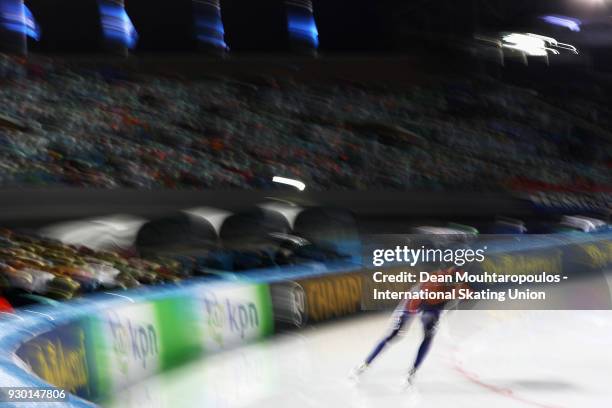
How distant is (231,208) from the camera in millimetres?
7309

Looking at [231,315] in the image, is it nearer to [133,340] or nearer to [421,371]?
[133,340]

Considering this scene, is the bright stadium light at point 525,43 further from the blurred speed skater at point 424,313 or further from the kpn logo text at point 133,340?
the kpn logo text at point 133,340

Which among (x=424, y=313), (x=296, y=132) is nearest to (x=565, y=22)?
(x=296, y=132)

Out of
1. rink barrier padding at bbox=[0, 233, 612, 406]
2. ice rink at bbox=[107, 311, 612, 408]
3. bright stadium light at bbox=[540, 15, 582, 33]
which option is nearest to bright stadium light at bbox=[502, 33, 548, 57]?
bright stadium light at bbox=[540, 15, 582, 33]

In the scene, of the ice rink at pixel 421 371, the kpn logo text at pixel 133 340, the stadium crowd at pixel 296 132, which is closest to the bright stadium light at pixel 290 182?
the stadium crowd at pixel 296 132

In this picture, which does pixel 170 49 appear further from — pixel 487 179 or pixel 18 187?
pixel 487 179

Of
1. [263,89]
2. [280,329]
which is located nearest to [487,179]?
[263,89]

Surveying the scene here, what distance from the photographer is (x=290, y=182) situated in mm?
8875

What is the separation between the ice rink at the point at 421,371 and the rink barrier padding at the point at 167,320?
0.11m

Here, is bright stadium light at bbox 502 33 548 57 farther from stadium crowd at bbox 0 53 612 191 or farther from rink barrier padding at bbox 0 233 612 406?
rink barrier padding at bbox 0 233 612 406

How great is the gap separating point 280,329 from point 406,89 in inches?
254

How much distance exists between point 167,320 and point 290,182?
201 inches

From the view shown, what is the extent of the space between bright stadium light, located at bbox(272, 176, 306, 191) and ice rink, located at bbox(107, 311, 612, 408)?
3796 mm

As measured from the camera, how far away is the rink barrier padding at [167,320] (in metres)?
2.83
